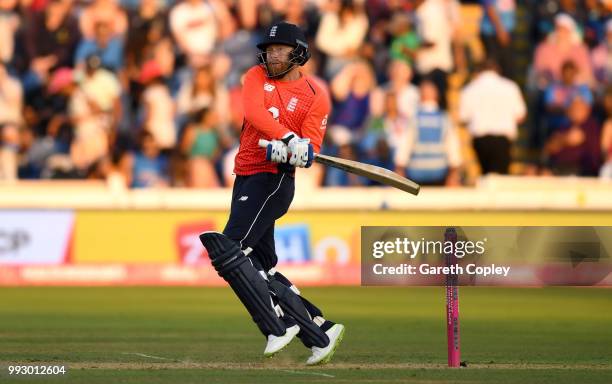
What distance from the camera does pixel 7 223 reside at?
18.5 metres

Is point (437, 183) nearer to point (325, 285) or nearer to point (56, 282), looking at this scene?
point (325, 285)

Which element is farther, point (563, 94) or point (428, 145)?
point (563, 94)

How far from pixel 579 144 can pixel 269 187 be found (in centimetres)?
1046

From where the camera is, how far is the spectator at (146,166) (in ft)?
65.9

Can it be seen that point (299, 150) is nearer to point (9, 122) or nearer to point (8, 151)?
point (8, 151)

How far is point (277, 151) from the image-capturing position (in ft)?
32.9

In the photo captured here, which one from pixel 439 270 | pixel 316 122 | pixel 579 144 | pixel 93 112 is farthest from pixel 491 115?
pixel 439 270

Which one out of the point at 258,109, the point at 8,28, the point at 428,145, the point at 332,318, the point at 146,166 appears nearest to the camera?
the point at 258,109

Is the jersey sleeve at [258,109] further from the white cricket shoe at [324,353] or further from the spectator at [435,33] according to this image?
the spectator at [435,33]

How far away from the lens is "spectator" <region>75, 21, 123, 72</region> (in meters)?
21.0

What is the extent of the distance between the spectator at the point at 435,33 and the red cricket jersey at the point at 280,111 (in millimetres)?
10110

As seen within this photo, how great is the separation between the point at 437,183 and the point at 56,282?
470cm

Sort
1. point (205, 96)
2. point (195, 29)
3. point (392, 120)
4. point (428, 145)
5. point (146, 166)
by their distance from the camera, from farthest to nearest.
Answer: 1. point (195, 29)
2. point (205, 96)
3. point (146, 166)
4. point (392, 120)
5. point (428, 145)

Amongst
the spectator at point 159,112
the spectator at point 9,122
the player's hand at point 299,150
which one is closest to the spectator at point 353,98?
the spectator at point 159,112
